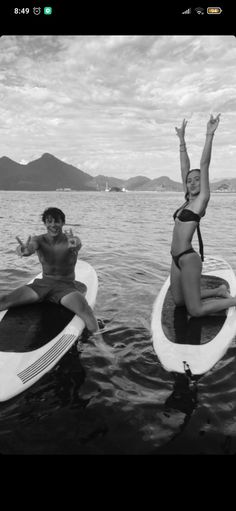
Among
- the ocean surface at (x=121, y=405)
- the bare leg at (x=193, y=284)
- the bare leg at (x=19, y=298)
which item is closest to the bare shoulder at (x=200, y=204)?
the bare leg at (x=193, y=284)

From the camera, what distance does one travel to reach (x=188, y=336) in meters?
5.09

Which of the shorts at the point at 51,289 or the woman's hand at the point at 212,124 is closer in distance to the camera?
the woman's hand at the point at 212,124

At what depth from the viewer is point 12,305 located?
18.9ft

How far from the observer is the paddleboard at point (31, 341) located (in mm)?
4340

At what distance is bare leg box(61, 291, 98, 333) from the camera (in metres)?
5.55

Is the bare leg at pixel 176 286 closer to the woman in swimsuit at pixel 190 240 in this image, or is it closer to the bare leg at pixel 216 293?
the woman in swimsuit at pixel 190 240

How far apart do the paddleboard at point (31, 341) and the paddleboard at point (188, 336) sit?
4.16 ft

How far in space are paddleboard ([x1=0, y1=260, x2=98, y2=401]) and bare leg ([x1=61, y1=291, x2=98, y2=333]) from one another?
91mm

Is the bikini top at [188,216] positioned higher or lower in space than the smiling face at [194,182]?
lower

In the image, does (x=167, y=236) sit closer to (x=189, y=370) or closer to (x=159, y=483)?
(x=189, y=370)
